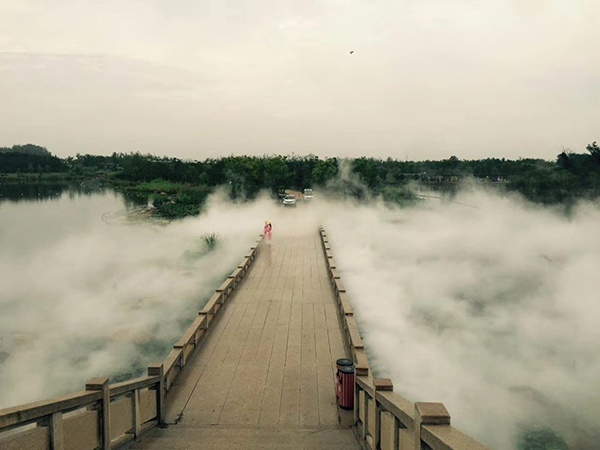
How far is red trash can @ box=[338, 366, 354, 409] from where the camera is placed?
5078mm

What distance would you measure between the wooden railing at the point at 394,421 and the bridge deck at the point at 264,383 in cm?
36

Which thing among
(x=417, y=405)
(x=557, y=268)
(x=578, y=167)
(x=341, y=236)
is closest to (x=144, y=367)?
(x=417, y=405)

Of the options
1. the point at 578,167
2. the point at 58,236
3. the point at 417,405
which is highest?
the point at 578,167

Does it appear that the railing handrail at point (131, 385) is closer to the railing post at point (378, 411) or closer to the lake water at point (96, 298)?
the railing post at point (378, 411)

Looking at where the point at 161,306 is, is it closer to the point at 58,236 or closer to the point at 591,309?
the point at 591,309

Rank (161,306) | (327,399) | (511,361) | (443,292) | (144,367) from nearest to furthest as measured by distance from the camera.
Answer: (327,399)
(144,367)
(511,361)
(161,306)
(443,292)

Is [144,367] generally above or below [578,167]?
below

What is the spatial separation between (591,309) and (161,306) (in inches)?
484

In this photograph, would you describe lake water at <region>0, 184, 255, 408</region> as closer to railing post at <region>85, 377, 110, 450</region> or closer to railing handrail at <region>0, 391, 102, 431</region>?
railing post at <region>85, 377, 110, 450</region>

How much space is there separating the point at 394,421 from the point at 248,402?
2358 millimetres

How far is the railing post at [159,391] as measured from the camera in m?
4.86

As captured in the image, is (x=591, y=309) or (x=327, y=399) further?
(x=591, y=309)

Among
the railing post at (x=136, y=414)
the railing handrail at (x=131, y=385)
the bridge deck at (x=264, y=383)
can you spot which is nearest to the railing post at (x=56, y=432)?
the railing handrail at (x=131, y=385)

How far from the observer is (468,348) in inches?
437
